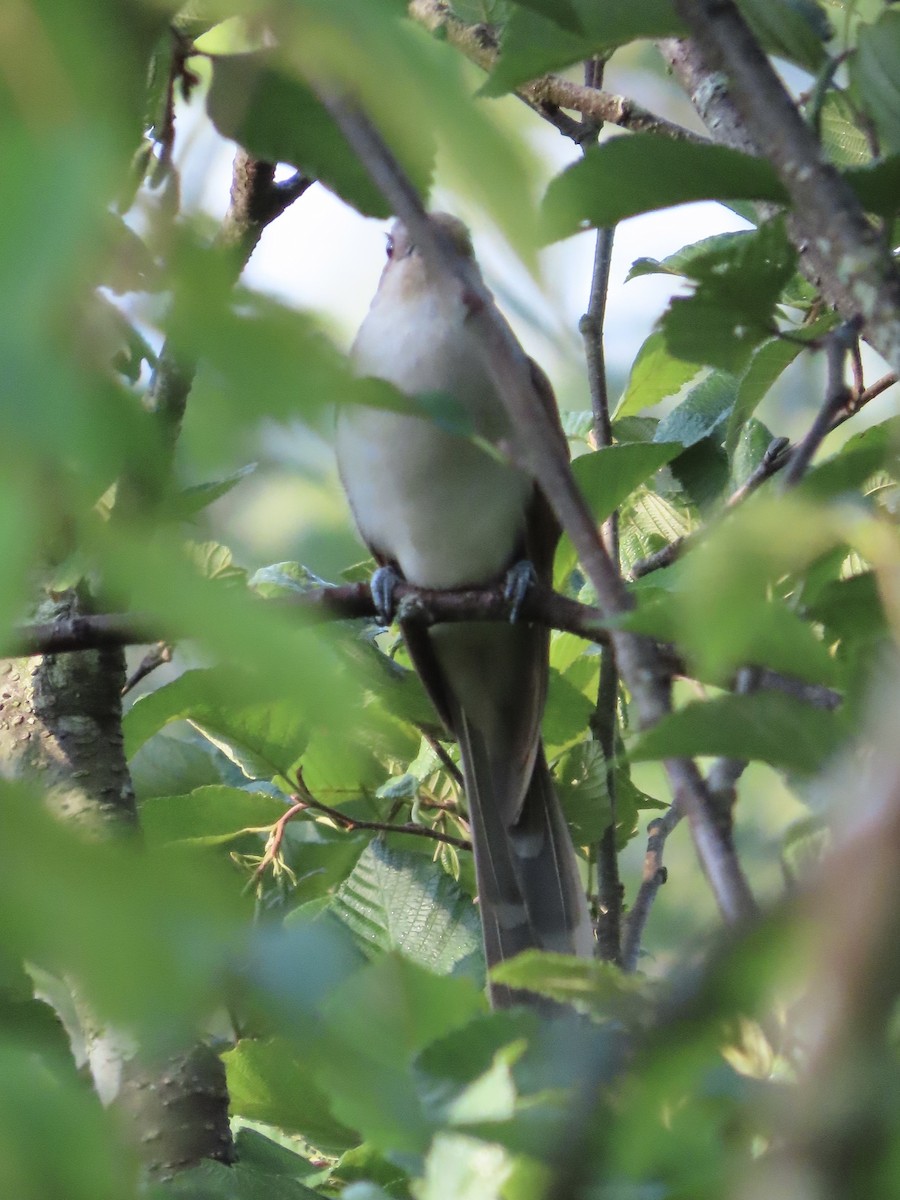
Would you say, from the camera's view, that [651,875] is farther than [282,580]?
No

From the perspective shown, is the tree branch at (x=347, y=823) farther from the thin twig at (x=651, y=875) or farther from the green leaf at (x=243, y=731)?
the thin twig at (x=651, y=875)

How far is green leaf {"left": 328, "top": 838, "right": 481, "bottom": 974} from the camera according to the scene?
189cm

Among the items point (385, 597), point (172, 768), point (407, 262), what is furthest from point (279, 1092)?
point (407, 262)

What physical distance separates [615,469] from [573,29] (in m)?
0.75

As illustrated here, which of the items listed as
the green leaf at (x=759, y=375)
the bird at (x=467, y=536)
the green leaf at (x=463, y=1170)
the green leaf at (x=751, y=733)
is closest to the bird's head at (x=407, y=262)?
the bird at (x=467, y=536)

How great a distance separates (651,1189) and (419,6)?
2.04 m

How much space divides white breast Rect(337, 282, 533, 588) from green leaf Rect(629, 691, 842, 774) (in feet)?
6.35

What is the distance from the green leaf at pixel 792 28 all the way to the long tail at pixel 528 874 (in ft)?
4.35

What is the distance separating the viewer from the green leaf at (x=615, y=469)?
1.75 metres

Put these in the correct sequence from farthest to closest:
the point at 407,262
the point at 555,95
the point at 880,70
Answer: the point at 407,262, the point at 555,95, the point at 880,70

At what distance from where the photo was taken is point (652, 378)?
2.34m

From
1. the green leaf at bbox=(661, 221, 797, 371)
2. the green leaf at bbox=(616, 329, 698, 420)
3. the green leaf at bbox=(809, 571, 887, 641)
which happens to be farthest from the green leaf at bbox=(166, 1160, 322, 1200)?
the green leaf at bbox=(616, 329, 698, 420)

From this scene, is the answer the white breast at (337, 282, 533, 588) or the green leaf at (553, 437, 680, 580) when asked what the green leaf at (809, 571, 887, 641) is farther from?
the white breast at (337, 282, 533, 588)

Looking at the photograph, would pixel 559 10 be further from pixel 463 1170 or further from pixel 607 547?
pixel 607 547
